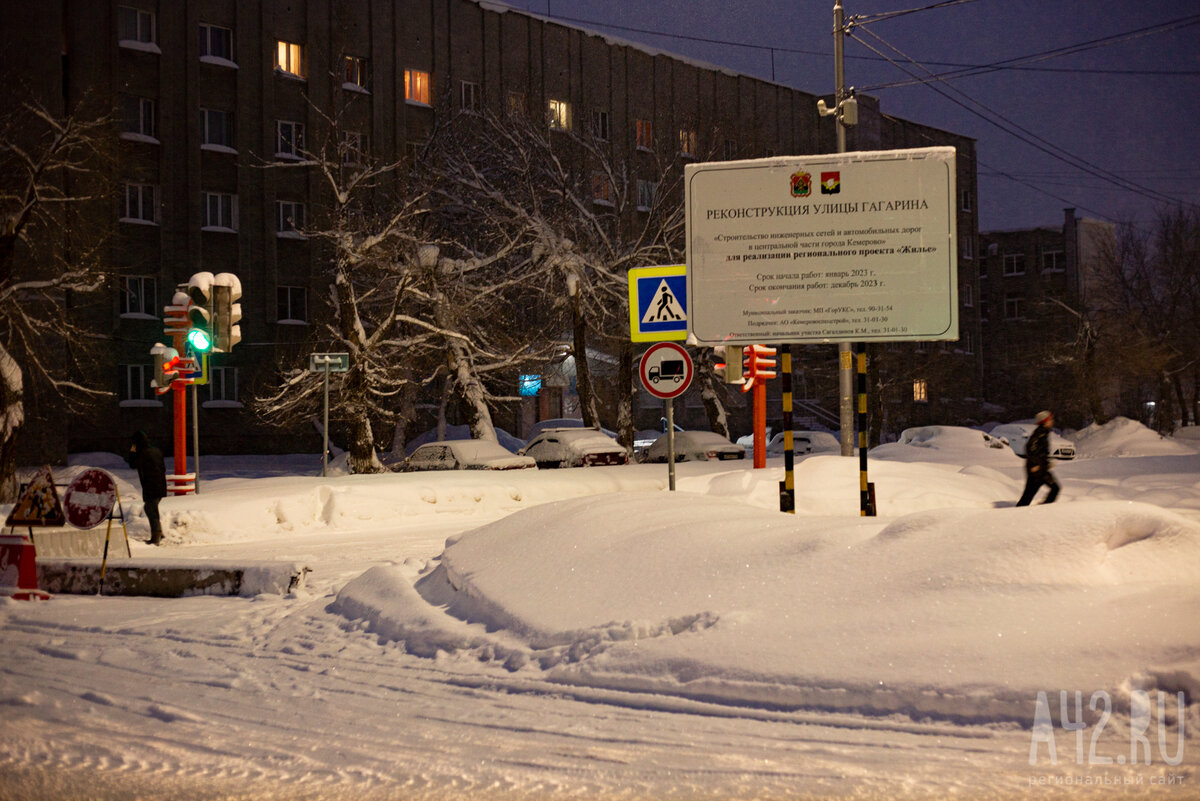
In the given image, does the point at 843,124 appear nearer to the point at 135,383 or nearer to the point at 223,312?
the point at 223,312

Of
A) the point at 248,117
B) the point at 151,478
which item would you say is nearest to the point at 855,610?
the point at 151,478

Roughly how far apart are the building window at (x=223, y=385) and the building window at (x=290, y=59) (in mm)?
11816

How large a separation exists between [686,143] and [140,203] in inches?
781

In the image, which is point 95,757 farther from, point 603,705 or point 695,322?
point 695,322

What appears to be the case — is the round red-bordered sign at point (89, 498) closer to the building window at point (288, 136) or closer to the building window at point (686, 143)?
the building window at point (686, 143)

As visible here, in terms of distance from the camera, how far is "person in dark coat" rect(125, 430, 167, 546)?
16250 mm

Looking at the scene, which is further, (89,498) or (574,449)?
(574,449)

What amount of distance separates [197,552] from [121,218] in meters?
27.4

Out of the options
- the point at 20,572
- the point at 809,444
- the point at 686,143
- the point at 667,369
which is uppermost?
the point at 686,143

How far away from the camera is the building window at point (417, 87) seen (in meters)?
45.5

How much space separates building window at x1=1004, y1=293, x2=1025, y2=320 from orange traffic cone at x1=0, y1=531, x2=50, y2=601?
260ft

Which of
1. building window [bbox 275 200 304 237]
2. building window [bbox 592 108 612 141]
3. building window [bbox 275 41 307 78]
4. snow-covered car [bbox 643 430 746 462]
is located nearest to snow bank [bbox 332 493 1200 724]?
snow-covered car [bbox 643 430 746 462]

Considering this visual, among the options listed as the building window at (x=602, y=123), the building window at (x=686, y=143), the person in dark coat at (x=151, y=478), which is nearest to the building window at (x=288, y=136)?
the building window at (x=602, y=123)

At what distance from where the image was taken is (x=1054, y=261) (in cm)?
8088
